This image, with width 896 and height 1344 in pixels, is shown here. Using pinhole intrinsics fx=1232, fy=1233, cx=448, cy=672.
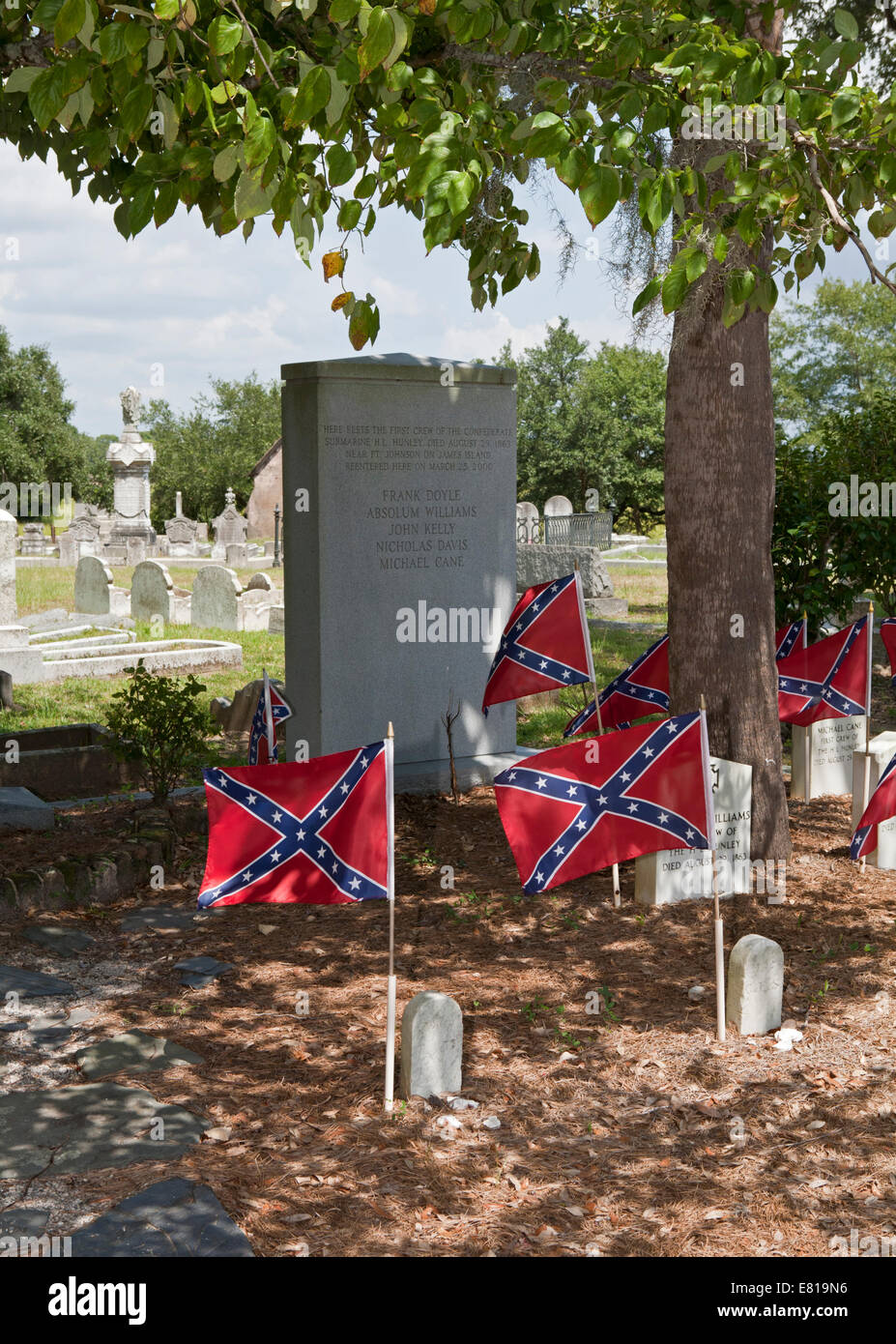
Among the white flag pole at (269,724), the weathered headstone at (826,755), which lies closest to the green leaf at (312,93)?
the white flag pole at (269,724)

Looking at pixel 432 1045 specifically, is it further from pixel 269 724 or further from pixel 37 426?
pixel 37 426

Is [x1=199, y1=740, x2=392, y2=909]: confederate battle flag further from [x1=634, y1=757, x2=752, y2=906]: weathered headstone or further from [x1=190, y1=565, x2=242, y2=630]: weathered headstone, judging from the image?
[x1=190, y1=565, x2=242, y2=630]: weathered headstone

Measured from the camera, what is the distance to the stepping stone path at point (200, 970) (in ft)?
19.6

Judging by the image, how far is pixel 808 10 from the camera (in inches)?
426

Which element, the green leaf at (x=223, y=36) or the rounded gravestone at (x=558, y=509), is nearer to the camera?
the green leaf at (x=223, y=36)

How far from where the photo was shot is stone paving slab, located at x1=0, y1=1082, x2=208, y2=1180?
4.26 meters

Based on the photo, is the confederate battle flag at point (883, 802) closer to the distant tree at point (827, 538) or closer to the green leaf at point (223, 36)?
the green leaf at point (223, 36)

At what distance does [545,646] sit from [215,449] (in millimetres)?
55693

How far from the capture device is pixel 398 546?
9.09 metres

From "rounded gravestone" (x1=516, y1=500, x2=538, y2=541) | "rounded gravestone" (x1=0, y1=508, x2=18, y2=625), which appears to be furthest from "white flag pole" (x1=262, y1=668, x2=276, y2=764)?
"rounded gravestone" (x1=516, y1=500, x2=538, y2=541)

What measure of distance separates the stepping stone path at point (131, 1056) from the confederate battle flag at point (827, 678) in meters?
4.65

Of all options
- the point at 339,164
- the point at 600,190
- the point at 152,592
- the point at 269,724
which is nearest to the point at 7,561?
the point at 152,592

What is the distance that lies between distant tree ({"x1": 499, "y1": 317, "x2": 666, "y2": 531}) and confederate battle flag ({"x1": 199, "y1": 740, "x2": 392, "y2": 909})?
38179 millimetres
